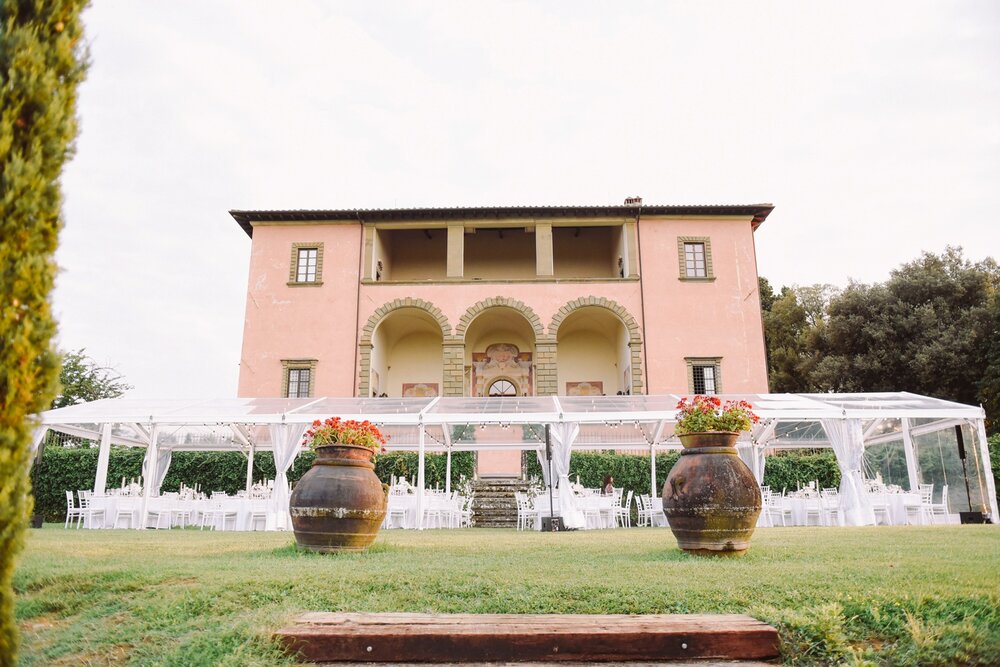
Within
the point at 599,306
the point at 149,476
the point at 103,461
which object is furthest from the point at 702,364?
the point at 103,461

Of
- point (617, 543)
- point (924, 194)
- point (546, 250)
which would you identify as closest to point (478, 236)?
point (546, 250)

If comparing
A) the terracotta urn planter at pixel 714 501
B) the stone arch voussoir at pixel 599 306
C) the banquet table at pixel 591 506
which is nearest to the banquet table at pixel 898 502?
the banquet table at pixel 591 506

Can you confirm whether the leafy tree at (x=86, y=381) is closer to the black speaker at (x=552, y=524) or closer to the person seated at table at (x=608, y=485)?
the person seated at table at (x=608, y=485)

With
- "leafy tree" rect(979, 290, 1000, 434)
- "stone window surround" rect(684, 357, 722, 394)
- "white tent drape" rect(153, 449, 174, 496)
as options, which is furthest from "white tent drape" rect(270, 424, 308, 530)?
"leafy tree" rect(979, 290, 1000, 434)

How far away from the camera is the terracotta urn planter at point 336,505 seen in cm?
593

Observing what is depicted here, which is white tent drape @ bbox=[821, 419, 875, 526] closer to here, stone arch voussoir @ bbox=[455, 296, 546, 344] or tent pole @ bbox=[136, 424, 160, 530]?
stone arch voussoir @ bbox=[455, 296, 546, 344]

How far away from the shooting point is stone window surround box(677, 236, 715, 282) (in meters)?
19.8

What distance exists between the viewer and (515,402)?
1373 cm

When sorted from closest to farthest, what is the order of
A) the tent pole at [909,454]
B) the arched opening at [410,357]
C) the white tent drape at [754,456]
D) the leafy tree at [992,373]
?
the tent pole at [909,454], the white tent drape at [754,456], the leafy tree at [992,373], the arched opening at [410,357]

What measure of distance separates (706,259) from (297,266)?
1220 centimetres

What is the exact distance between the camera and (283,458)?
1220 centimetres

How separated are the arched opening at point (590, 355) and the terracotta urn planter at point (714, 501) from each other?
50.0 feet

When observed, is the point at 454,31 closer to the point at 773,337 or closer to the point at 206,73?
the point at 206,73

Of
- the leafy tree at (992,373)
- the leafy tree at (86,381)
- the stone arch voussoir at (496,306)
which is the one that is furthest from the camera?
the leafy tree at (86,381)
